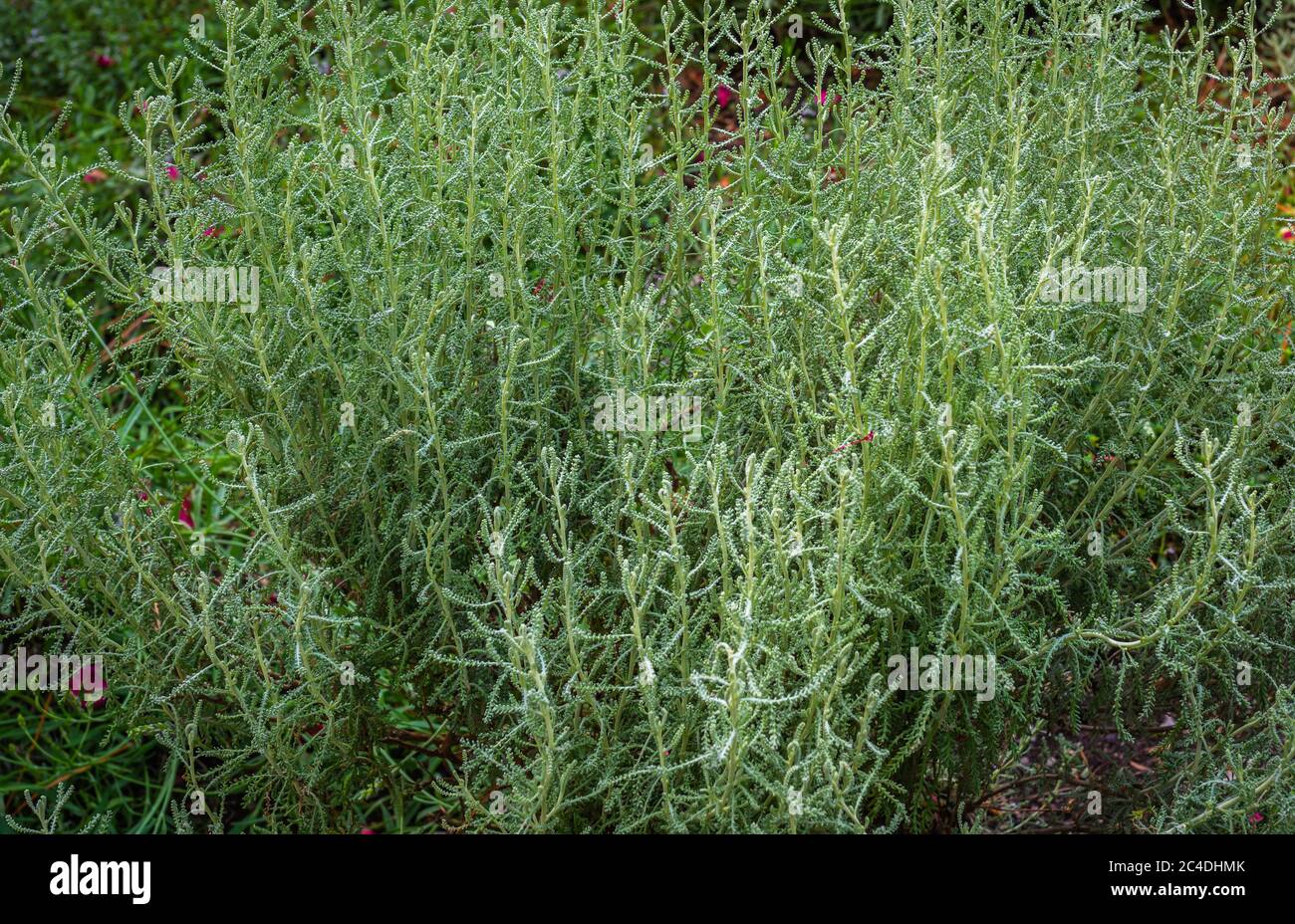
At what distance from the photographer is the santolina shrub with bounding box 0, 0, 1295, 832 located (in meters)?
2.21

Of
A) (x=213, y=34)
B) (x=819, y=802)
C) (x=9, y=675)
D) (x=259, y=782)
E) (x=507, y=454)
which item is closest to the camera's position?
(x=819, y=802)

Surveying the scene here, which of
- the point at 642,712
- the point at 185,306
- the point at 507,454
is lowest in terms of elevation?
the point at 642,712

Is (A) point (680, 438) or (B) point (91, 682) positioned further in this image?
(B) point (91, 682)

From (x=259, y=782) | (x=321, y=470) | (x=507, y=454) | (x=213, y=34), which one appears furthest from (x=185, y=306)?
(x=213, y=34)

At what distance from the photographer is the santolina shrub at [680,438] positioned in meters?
2.21

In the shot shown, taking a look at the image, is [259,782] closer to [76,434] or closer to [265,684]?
[265,684]

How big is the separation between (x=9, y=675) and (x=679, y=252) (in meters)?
1.58

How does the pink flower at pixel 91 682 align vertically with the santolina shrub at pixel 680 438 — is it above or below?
below

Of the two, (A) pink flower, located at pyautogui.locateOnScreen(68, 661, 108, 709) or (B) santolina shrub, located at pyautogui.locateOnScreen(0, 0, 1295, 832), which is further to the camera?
(A) pink flower, located at pyautogui.locateOnScreen(68, 661, 108, 709)

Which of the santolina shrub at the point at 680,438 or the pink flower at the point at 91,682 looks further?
the pink flower at the point at 91,682

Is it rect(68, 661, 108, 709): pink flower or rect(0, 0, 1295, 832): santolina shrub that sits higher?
rect(0, 0, 1295, 832): santolina shrub

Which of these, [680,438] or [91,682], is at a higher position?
[680,438]

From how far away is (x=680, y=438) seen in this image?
8.24 ft

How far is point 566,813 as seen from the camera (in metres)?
2.46
